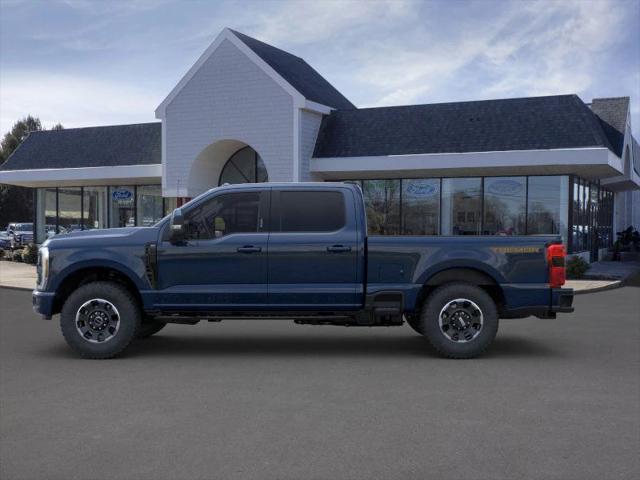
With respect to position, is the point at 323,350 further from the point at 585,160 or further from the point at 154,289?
the point at 585,160

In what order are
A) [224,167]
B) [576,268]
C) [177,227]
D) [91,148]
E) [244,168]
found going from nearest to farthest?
[177,227]
[576,268]
[244,168]
[224,167]
[91,148]

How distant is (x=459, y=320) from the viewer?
8.92m

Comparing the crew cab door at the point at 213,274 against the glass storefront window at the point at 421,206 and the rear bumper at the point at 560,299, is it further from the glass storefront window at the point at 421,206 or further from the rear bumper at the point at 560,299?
the glass storefront window at the point at 421,206

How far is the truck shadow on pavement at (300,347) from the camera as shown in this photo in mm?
9141

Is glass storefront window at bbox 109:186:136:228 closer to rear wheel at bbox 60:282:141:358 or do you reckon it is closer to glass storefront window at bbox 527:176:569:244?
glass storefront window at bbox 527:176:569:244

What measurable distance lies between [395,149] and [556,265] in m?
15.3

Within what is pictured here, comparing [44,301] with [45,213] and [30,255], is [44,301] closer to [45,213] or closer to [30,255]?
[30,255]

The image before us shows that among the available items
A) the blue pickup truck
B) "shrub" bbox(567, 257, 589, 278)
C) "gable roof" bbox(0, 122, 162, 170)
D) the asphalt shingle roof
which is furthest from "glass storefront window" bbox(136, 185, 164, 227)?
the blue pickup truck

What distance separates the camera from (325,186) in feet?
30.8

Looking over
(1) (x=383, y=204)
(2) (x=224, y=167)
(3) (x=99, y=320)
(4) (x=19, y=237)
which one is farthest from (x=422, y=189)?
(4) (x=19, y=237)

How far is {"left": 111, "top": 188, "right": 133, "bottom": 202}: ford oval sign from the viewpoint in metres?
30.8

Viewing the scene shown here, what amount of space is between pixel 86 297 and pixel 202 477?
5.03 metres

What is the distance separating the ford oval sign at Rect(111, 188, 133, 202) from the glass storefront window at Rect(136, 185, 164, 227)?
1.85ft

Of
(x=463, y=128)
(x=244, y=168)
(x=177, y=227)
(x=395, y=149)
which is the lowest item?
(x=177, y=227)
